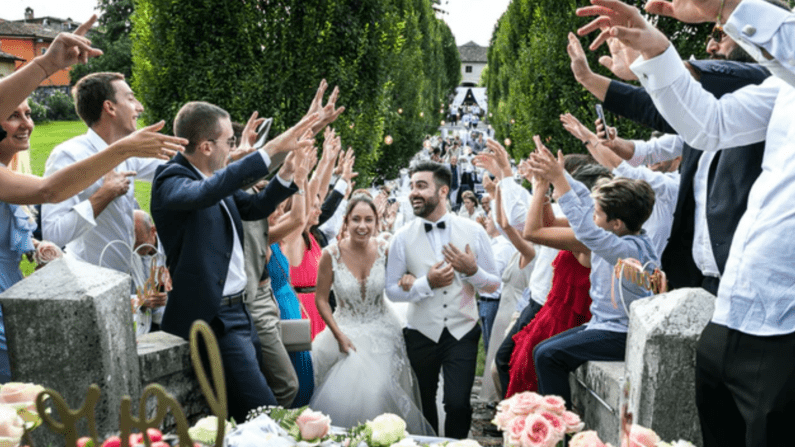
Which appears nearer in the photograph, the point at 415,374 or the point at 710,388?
the point at 710,388

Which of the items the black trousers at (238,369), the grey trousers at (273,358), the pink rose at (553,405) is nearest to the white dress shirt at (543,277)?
the grey trousers at (273,358)

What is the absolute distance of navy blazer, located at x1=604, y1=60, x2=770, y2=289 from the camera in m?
2.39

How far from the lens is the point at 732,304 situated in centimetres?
219

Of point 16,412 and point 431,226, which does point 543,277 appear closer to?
point 431,226

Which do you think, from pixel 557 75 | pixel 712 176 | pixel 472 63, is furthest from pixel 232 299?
pixel 472 63

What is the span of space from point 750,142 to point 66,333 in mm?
2813

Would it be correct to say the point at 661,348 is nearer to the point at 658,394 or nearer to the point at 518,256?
the point at 658,394

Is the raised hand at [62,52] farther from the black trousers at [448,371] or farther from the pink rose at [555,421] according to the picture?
the black trousers at [448,371]

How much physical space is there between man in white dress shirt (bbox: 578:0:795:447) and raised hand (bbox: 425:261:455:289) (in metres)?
2.74

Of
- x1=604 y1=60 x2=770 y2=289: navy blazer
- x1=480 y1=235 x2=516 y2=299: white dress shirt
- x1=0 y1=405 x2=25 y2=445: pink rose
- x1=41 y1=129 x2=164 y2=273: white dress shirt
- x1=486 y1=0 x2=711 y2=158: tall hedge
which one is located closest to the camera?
x1=0 y1=405 x2=25 y2=445: pink rose

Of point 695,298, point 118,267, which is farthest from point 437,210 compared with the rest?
point 695,298

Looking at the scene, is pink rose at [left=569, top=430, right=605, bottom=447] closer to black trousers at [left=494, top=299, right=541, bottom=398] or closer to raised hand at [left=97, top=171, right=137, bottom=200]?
raised hand at [left=97, top=171, right=137, bottom=200]

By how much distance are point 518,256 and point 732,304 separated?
4.62 meters

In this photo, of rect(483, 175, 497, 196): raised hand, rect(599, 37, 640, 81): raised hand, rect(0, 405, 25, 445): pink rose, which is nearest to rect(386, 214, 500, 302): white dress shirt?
rect(483, 175, 497, 196): raised hand
